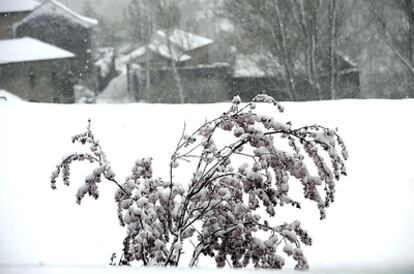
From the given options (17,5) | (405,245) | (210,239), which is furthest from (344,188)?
(17,5)

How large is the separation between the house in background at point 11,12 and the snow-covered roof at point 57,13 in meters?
0.83

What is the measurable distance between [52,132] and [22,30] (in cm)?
1855

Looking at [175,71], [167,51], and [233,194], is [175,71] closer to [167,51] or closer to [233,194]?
Result: [167,51]

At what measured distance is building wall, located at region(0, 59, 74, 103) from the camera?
792 inches

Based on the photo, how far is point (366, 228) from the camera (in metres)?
4.49

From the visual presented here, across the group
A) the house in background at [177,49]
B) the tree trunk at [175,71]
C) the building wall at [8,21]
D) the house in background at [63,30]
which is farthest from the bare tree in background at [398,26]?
the building wall at [8,21]

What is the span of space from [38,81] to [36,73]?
0.34 m

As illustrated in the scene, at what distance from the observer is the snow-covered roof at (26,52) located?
20.2 m

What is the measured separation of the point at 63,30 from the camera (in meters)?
23.5

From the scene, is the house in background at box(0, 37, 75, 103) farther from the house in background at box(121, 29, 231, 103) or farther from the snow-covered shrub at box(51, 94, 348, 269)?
the snow-covered shrub at box(51, 94, 348, 269)

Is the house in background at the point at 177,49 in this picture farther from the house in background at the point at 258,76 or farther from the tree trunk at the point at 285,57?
the tree trunk at the point at 285,57

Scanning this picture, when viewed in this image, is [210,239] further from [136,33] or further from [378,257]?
[136,33]

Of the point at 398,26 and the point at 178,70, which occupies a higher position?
the point at 398,26

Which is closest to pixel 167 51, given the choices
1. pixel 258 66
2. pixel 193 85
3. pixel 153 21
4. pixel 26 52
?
pixel 153 21
